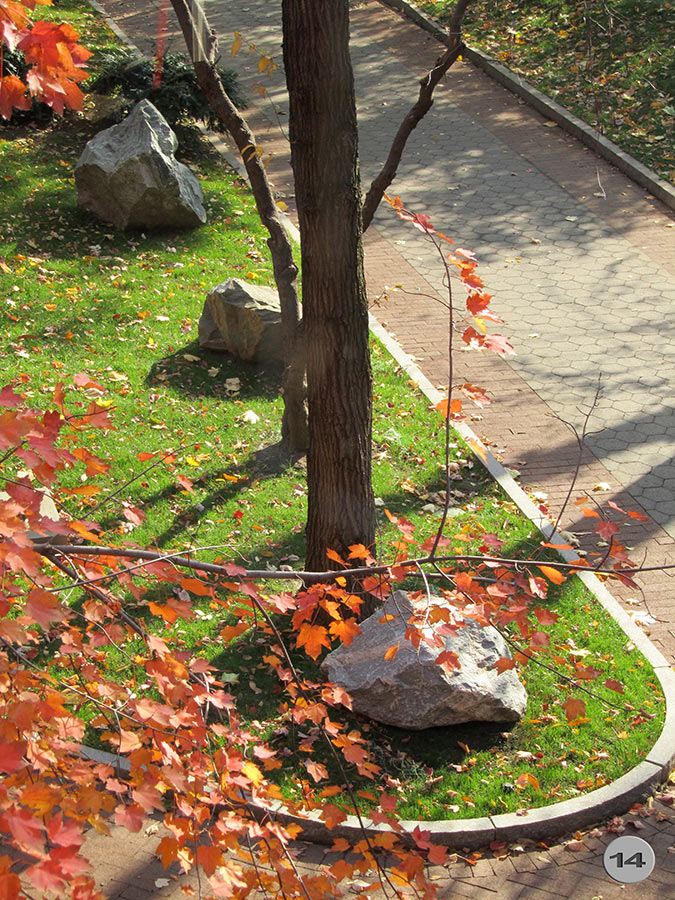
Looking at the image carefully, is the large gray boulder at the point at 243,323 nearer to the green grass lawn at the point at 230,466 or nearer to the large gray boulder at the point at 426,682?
the green grass lawn at the point at 230,466

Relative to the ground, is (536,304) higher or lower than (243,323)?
lower

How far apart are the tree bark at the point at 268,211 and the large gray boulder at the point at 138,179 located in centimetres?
333

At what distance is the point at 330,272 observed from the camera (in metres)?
5.46

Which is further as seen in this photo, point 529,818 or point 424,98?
point 424,98

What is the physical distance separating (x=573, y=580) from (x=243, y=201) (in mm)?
7289

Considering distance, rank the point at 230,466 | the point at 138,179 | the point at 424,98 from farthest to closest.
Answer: the point at 138,179
the point at 230,466
the point at 424,98

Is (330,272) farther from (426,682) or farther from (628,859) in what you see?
(628,859)

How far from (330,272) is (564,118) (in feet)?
34.6

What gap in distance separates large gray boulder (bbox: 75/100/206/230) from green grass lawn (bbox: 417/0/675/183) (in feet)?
18.2

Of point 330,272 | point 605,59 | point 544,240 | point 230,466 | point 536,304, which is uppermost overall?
point 330,272

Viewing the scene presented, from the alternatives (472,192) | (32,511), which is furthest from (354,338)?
(472,192)

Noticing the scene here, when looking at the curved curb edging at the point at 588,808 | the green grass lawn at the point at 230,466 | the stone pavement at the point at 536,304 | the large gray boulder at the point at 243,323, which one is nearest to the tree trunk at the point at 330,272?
the green grass lawn at the point at 230,466

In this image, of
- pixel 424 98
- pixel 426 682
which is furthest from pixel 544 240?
pixel 426 682

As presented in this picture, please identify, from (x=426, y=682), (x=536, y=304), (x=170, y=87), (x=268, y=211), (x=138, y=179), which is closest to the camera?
(x=426, y=682)
